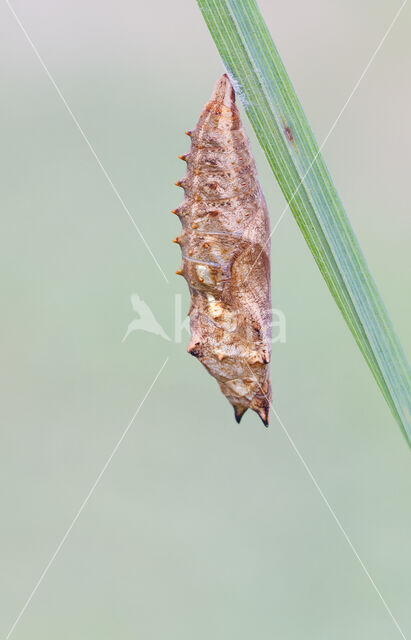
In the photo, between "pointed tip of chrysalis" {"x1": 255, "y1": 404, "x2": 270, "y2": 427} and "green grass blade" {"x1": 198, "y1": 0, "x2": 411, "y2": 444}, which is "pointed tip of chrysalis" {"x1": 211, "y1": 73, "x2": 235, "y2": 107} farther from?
"pointed tip of chrysalis" {"x1": 255, "y1": 404, "x2": 270, "y2": 427}

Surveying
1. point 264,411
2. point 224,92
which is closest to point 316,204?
point 224,92

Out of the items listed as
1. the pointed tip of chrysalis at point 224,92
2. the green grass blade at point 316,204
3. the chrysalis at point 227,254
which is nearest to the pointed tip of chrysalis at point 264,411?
the chrysalis at point 227,254

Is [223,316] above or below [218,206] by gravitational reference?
below

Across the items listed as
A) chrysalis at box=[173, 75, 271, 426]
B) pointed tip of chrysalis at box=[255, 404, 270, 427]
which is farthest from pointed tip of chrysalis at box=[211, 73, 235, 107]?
pointed tip of chrysalis at box=[255, 404, 270, 427]

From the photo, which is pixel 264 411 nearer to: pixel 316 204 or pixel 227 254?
pixel 227 254

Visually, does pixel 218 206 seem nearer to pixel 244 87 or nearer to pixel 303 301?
pixel 244 87

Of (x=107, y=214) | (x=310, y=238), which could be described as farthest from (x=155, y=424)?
(x=310, y=238)

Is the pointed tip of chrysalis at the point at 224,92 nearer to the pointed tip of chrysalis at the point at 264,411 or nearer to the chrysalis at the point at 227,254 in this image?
the chrysalis at the point at 227,254

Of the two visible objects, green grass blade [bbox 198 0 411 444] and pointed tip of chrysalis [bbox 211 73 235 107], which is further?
pointed tip of chrysalis [bbox 211 73 235 107]
